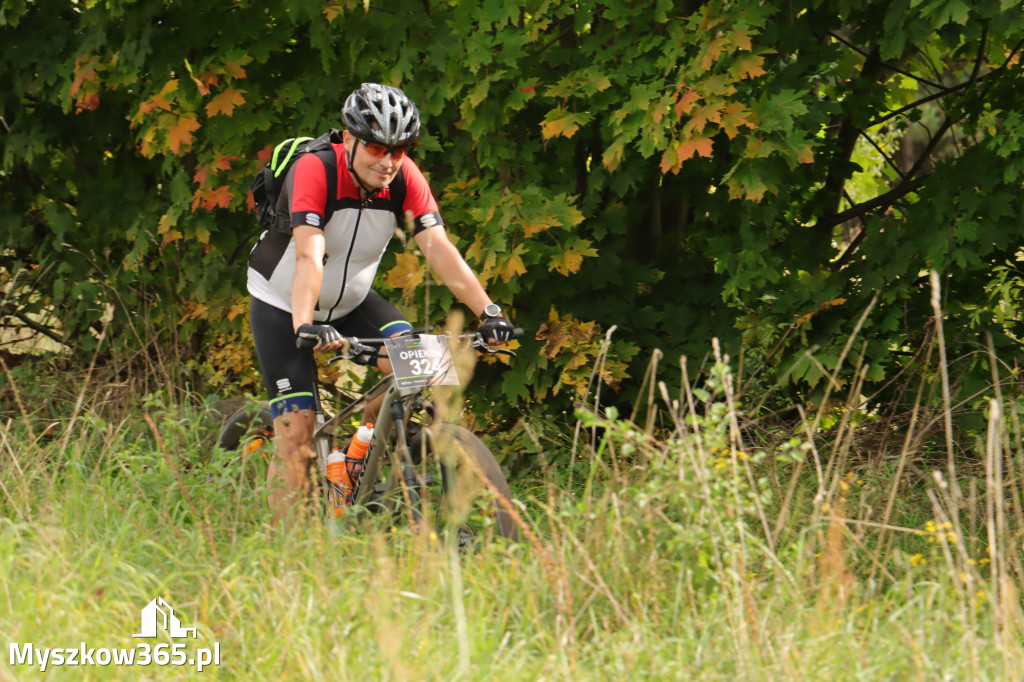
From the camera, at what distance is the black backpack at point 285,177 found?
4.38 m

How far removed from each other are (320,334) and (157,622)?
1.13 m

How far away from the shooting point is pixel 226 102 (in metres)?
5.70

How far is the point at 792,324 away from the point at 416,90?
2.13 meters

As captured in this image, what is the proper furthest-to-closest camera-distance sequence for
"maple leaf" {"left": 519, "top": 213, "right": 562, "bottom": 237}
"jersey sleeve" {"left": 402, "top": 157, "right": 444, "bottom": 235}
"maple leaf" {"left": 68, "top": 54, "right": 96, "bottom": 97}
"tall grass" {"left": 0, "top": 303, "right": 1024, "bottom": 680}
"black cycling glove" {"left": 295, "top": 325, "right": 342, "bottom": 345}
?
1. "maple leaf" {"left": 68, "top": 54, "right": 96, "bottom": 97}
2. "maple leaf" {"left": 519, "top": 213, "right": 562, "bottom": 237}
3. "jersey sleeve" {"left": 402, "top": 157, "right": 444, "bottom": 235}
4. "black cycling glove" {"left": 295, "top": 325, "right": 342, "bottom": 345}
5. "tall grass" {"left": 0, "top": 303, "right": 1024, "bottom": 680}

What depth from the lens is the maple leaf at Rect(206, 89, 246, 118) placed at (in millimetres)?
5672

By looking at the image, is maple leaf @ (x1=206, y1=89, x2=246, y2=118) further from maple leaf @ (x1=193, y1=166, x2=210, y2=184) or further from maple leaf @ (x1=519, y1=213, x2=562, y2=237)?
maple leaf @ (x1=519, y1=213, x2=562, y2=237)

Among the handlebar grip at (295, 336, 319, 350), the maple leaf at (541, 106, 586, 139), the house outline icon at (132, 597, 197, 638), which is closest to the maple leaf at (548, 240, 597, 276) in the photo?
the maple leaf at (541, 106, 586, 139)

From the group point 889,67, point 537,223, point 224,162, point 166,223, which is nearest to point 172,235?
point 166,223

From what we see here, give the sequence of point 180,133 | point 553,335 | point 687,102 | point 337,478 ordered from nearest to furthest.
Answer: point 337,478 < point 687,102 < point 553,335 < point 180,133

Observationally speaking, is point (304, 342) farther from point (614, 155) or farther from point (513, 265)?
point (614, 155)

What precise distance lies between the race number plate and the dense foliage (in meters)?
0.96

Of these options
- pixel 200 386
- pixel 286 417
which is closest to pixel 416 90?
pixel 286 417

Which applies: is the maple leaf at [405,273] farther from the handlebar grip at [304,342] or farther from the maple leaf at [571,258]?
the handlebar grip at [304,342]

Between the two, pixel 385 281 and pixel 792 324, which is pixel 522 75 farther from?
pixel 792 324
